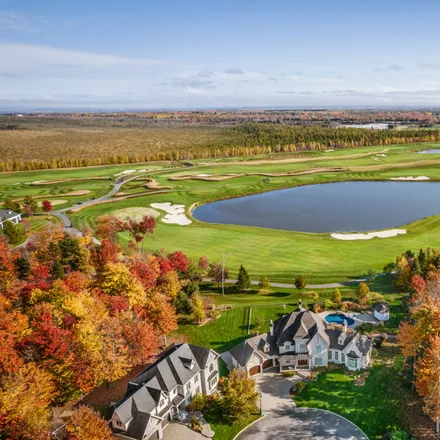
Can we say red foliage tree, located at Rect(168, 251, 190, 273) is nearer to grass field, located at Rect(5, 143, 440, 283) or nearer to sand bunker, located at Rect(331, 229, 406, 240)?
grass field, located at Rect(5, 143, 440, 283)

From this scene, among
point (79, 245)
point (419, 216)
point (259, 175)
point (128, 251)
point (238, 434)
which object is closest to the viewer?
point (238, 434)

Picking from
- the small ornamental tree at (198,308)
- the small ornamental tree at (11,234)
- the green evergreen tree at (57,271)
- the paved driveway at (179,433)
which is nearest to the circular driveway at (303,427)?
the paved driveway at (179,433)

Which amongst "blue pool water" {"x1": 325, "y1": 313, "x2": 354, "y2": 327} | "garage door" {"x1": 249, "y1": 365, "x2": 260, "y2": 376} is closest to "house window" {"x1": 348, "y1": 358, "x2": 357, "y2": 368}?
"blue pool water" {"x1": 325, "y1": 313, "x2": 354, "y2": 327}

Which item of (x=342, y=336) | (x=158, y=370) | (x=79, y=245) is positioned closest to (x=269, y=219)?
(x=79, y=245)

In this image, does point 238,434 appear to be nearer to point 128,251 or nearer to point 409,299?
point 409,299

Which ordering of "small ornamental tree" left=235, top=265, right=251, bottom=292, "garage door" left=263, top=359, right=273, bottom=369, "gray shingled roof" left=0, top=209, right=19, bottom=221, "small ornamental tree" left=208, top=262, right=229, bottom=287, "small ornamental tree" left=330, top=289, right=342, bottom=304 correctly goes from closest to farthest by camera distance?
1. "garage door" left=263, top=359, right=273, bottom=369
2. "small ornamental tree" left=330, top=289, right=342, bottom=304
3. "small ornamental tree" left=235, top=265, right=251, bottom=292
4. "small ornamental tree" left=208, top=262, right=229, bottom=287
5. "gray shingled roof" left=0, top=209, right=19, bottom=221

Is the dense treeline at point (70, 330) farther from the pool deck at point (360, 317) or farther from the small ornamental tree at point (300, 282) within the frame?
the pool deck at point (360, 317)
